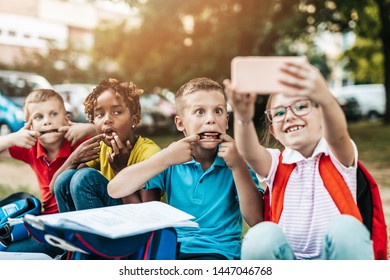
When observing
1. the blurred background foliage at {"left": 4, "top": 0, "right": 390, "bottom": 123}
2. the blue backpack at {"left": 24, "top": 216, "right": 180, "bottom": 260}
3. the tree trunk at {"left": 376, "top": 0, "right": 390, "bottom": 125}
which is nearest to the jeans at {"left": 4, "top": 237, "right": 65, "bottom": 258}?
the blue backpack at {"left": 24, "top": 216, "right": 180, "bottom": 260}

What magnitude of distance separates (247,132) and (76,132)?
870mm

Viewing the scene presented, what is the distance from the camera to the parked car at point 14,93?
2510 millimetres

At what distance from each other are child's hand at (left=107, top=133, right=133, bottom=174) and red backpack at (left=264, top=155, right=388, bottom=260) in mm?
581

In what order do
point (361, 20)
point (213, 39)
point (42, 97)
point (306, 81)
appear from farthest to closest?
point (213, 39) < point (361, 20) < point (42, 97) < point (306, 81)

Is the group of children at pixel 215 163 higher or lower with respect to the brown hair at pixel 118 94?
lower

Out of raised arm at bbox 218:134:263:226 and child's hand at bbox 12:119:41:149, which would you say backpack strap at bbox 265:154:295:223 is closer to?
raised arm at bbox 218:134:263:226

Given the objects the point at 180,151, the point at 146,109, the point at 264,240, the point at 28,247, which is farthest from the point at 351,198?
the point at 146,109

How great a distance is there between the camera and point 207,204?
67.7 inches

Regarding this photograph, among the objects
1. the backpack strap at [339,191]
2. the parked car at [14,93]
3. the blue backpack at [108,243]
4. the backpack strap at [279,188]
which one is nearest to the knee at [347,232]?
the backpack strap at [339,191]

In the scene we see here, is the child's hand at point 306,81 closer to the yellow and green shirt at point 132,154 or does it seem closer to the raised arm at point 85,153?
the yellow and green shirt at point 132,154

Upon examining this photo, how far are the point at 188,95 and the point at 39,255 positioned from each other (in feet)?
2.55

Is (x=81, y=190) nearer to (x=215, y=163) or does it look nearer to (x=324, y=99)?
(x=215, y=163)

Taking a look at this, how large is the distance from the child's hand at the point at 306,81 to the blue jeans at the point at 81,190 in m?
0.79

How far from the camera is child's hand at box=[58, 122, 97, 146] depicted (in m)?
2.01
